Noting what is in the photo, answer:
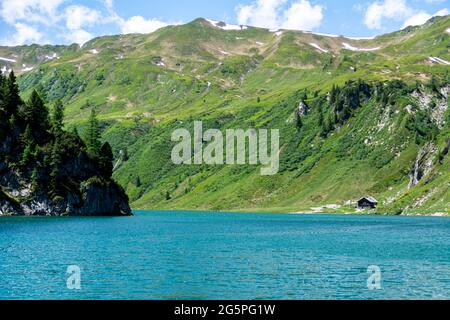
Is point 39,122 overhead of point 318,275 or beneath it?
overhead

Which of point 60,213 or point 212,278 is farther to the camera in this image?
point 60,213

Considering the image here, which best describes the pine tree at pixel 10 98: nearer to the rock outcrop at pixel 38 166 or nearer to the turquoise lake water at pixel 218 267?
the rock outcrop at pixel 38 166

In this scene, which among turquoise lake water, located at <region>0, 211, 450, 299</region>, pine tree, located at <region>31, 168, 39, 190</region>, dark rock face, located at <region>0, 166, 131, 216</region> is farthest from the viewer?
pine tree, located at <region>31, 168, 39, 190</region>

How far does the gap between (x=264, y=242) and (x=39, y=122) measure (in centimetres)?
11219

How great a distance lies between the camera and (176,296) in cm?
4825

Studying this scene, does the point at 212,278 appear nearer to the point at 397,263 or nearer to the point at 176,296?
the point at 176,296

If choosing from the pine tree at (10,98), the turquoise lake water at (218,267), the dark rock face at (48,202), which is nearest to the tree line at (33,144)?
the pine tree at (10,98)

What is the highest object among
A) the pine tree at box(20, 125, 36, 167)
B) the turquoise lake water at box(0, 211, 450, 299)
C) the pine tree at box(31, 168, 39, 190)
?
the pine tree at box(20, 125, 36, 167)

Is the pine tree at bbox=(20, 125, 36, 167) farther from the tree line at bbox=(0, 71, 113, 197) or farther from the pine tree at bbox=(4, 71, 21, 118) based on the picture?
the pine tree at bbox=(4, 71, 21, 118)

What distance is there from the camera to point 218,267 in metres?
66.4

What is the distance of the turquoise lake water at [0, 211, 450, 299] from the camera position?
165 feet

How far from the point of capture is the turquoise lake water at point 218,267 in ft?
165

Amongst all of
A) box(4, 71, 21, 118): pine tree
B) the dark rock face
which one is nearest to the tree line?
box(4, 71, 21, 118): pine tree
